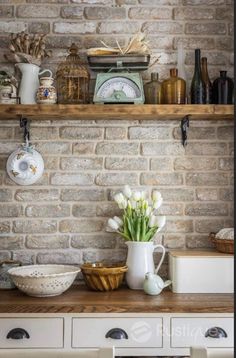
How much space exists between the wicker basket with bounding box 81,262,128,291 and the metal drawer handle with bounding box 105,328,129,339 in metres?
0.29

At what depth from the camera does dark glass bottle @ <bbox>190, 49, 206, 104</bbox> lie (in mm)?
2359

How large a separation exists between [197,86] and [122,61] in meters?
0.42

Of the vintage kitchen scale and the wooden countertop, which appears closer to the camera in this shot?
the wooden countertop

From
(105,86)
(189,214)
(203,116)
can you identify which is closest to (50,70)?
(105,86)

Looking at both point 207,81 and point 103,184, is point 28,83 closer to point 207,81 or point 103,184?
point 103,184

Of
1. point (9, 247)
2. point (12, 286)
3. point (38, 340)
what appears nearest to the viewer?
point (38, 340)

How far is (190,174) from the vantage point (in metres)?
2.50

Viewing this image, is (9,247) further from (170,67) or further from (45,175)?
(170,67)

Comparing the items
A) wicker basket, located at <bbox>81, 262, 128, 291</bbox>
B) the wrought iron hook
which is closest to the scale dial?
the wrought iron hook

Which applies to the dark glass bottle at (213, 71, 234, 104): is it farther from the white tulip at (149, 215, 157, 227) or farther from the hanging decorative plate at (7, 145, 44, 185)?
the hanging decorative plate at (7, 145, 44, 185)

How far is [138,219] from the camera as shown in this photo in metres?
2.28

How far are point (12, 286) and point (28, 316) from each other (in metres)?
0.37

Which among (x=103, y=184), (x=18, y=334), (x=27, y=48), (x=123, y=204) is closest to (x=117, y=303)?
(x=18, y=334)

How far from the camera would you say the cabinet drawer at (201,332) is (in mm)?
1943
